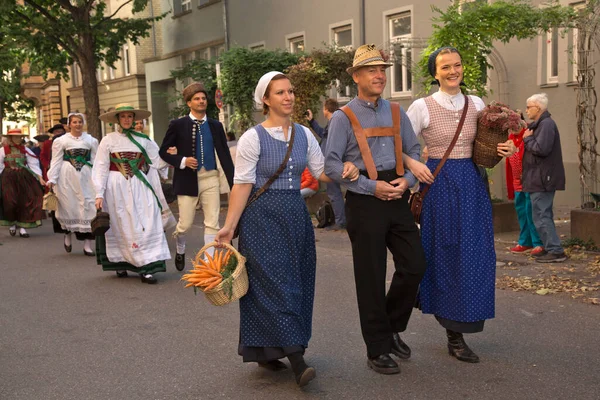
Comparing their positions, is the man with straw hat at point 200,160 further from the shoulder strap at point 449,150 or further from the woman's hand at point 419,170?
the woman's hand at point 419,170

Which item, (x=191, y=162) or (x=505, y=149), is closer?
(x=505, y=149)

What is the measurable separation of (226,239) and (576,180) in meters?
11.1

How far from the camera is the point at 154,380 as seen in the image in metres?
5.52

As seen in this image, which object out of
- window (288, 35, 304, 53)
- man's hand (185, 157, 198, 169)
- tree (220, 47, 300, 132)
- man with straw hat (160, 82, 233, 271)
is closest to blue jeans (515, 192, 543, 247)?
man with straw hat (160, 82, 233, 271)

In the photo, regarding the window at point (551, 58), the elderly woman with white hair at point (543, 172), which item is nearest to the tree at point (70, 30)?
the window at point (551, 58)

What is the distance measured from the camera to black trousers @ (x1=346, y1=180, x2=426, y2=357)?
17.4 ft

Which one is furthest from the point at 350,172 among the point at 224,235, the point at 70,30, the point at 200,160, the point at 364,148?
the point at 70,30

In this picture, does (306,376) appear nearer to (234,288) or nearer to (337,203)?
(234,288)

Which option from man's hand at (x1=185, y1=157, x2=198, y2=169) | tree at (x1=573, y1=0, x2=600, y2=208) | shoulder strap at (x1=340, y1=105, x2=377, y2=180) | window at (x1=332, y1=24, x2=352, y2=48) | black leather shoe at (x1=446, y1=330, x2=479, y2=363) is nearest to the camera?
shoulder strap at (x1=340, y1=105, x2=377, y2=180)

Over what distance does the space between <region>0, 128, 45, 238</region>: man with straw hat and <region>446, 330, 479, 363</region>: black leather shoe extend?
440 inches

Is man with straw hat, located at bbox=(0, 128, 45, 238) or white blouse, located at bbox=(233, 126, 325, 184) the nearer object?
white blouse, located at bbox=(233, 126, 325, 184)

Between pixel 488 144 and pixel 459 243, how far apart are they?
66 centimetres

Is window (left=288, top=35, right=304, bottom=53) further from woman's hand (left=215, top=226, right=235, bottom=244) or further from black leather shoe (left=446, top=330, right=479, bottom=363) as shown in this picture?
woman's hand (left=215, top=226, right=235, bottom=244)

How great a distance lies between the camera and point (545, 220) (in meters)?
9.80
